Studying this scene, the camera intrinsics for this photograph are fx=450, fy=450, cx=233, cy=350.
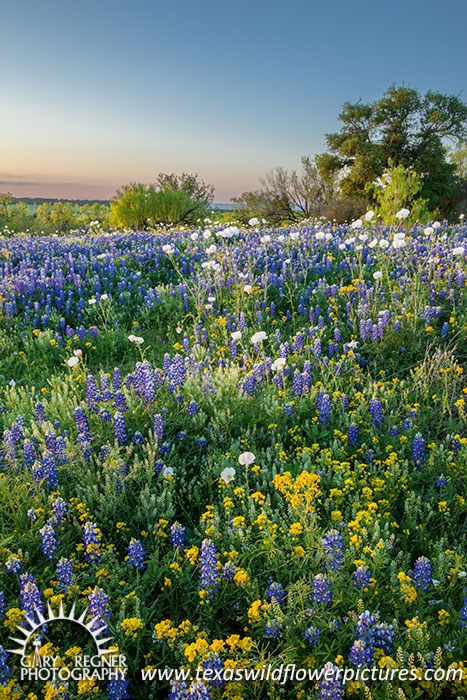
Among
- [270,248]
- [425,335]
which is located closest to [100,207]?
[270,248]

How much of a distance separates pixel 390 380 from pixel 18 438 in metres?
3.91

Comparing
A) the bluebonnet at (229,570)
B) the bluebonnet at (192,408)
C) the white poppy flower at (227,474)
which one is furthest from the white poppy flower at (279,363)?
the bluebonnet at (229,570)

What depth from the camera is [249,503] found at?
3.07 meters

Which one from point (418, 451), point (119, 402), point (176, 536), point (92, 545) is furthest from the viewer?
point (119, 402)

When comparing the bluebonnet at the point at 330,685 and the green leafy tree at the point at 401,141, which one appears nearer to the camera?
the bluebonnet at the point at 330,685

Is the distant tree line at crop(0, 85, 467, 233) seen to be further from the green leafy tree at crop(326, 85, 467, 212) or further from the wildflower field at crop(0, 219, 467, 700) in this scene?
the wildflower field at crop(0, 219, 467, 700)

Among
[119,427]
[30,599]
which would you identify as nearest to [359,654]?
[30,599]

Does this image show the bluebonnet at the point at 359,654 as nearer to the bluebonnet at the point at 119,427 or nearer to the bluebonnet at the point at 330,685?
the bluebonnet at the point at 330,685

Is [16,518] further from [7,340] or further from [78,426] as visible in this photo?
[7,340]

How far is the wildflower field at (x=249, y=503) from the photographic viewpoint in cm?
230

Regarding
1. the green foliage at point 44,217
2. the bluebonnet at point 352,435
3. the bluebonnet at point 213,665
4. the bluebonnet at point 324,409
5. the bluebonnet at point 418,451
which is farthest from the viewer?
the green foliage at point 44,217

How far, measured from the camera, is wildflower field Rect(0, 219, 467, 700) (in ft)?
7.55

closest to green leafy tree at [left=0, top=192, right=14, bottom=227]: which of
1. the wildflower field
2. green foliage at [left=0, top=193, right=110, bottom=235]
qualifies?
green foliage at [left=0, top=193, right=110, bottom=235]

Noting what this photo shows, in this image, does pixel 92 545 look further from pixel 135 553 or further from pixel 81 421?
pixel 81 421
